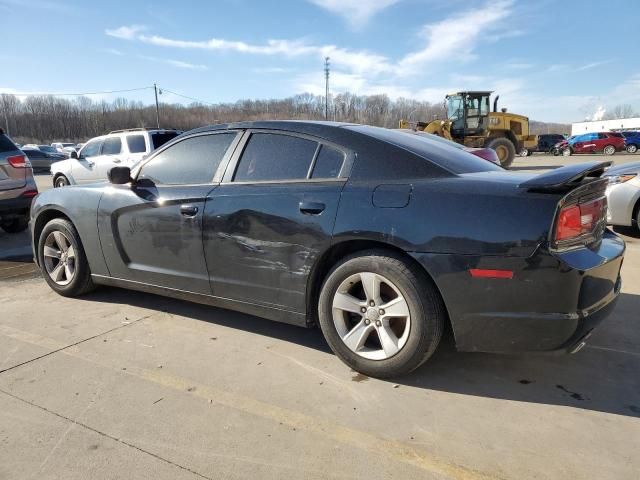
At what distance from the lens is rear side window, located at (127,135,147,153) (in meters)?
11.4

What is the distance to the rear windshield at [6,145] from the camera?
7410 mm

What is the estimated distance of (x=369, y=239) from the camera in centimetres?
279

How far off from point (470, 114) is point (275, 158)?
22333 mm

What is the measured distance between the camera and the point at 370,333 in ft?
9.66

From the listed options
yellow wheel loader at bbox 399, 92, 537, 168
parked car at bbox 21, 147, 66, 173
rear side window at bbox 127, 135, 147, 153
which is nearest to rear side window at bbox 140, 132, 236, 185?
rear side window at bbox 127, 135, 147, 153

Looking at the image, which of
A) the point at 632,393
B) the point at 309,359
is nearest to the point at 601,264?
the point at 632,393

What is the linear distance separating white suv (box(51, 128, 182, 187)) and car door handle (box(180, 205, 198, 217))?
7.97 metres

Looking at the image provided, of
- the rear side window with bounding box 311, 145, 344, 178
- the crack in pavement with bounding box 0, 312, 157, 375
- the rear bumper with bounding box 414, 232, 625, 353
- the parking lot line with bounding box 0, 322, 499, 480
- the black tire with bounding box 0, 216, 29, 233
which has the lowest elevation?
the parking lot line with bounding box 0, 322, 499, 480

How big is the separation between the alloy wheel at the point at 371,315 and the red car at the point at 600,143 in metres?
39.3

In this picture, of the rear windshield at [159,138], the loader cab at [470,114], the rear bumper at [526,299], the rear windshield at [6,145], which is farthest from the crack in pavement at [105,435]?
the loader cab at [470,114]

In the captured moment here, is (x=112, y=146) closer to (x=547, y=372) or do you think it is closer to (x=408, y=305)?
(x=408, y=305)

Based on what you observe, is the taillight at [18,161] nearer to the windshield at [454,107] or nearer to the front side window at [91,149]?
the front side window at [91,149]

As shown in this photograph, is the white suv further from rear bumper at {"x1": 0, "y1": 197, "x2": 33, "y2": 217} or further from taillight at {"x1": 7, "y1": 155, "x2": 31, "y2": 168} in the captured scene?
rear bumper at {"x1": 0, "y1": 197, "x2": 33, "y2": 217}

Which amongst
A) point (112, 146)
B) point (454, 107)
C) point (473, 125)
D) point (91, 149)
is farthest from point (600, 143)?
point (91, 149)
